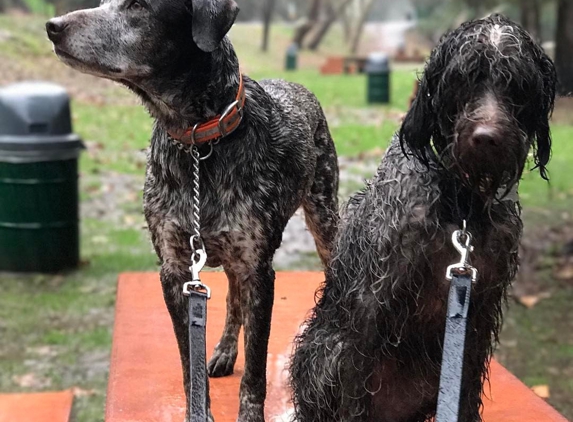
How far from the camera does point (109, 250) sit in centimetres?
780

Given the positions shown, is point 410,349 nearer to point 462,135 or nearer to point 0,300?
point 462,135

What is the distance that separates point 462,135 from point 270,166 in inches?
47.2

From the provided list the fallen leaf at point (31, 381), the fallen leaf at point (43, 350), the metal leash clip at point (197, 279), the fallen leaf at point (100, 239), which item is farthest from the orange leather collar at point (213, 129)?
the fallen leaf at point (100, 239)

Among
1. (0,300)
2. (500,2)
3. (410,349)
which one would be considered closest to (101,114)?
(500,2)

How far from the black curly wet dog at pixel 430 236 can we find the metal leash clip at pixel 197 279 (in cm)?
46

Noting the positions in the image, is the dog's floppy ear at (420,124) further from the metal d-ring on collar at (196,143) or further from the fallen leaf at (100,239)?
the fallen leaf at (100,239)

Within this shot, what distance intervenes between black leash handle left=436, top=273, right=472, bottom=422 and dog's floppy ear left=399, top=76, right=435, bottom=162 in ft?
1.27

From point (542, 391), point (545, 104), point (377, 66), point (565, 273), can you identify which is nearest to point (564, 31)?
point (565, 273)

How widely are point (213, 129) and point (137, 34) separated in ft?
1.43

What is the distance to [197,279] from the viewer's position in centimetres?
271

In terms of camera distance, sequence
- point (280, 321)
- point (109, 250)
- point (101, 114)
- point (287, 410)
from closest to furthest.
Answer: point (287, 410), point (280, 321), point (109, 250), point (101, 114)

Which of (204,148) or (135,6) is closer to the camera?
(135,6)

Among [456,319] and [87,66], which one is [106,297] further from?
[456,319]

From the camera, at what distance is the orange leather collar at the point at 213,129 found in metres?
2.89
